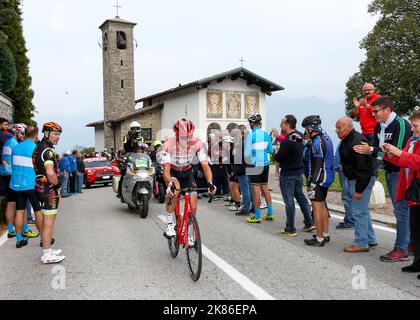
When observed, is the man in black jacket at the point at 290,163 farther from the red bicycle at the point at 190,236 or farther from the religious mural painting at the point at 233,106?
the religious mural painting at the point at 233,106

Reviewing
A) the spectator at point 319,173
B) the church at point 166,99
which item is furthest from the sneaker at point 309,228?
the church at point 166,99

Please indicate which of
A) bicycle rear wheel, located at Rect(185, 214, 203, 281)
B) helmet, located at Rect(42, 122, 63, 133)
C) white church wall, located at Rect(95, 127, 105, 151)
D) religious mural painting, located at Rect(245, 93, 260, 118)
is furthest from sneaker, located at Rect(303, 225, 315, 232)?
white church wall, located at Rect(95, 127, 105, 151)

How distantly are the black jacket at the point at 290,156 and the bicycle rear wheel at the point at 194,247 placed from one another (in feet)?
9.47

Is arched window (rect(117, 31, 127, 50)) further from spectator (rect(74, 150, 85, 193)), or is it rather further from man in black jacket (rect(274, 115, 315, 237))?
man in black jacket (rect(274, 115, 315, 237))

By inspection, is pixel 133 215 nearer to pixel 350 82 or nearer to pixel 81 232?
pixel 81 232

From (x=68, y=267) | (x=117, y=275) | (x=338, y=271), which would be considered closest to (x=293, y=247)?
(x=338, y=271)

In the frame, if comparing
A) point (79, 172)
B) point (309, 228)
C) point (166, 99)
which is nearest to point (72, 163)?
point (79, 172)

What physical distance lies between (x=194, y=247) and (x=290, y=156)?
3.20 m

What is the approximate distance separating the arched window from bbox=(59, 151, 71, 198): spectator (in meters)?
39.4

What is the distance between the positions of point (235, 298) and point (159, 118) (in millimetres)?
39793

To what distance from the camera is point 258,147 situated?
874 centimetres

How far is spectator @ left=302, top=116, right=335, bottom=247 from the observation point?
654 cm

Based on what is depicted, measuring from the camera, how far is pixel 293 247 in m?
6.56

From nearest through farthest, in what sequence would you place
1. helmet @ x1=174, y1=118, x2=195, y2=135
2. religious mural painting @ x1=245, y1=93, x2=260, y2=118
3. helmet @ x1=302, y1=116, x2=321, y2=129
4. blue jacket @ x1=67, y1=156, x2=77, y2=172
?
helmet @ x1=174, y1=118, x2=195, y2=135 → helmet @ x1=302, y1=116, x2=321, y2=129 → blue jacket @ x1=67, y1=156, x2=77, y2=172 → religious mural painting @ x1=245, y1=93, x2=260, y2=118
